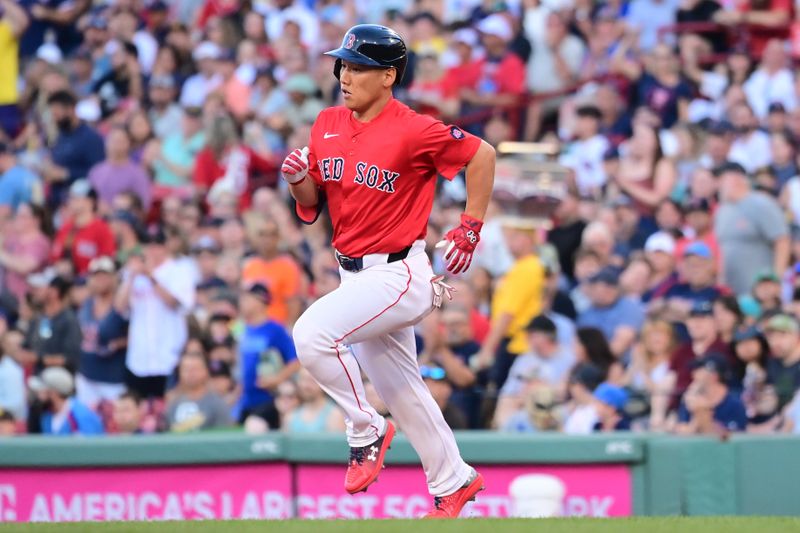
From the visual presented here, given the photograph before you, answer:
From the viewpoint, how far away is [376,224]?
689 cm

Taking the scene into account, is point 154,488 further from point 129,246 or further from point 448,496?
point 129,246

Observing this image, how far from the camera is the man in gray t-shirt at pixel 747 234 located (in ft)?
39.0

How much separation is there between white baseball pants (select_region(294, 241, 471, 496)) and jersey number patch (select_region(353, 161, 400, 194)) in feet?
1.00

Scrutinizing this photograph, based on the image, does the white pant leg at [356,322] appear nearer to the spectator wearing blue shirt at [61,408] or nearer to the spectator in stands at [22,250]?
the spectator wearing blue shirt at [61,408]

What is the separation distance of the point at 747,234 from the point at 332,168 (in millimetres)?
5802

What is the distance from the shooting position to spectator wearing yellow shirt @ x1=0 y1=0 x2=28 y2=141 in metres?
17.2

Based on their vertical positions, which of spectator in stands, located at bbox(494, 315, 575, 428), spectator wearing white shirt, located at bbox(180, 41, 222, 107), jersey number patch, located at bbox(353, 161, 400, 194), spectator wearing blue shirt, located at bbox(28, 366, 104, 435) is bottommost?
spectator wearing blue shirt, located at bbox(28, 366, 104, 435)

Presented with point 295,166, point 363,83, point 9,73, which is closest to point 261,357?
point 295,166

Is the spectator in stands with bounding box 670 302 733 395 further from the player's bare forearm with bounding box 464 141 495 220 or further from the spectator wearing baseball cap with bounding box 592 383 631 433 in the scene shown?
the player's bare forearm with bounding box 464 141 495 220

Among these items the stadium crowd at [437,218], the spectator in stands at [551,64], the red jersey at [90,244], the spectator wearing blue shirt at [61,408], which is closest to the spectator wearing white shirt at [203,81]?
the stadium crowd at [437,218]

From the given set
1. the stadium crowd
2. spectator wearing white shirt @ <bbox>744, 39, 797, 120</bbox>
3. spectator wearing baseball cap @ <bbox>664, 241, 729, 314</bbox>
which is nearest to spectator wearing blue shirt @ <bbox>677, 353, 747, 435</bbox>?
the stadium crowd

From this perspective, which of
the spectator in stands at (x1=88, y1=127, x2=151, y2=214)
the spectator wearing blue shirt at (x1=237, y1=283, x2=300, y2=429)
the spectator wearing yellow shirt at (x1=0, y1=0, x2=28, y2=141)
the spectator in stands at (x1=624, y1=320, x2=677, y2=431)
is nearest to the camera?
the spectator in stands at (x1=624, y1=320, x2=677, y2=431)

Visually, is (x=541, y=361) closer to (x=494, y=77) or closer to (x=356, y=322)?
(x=356, y=322)

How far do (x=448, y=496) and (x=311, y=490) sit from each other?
2394 mm
